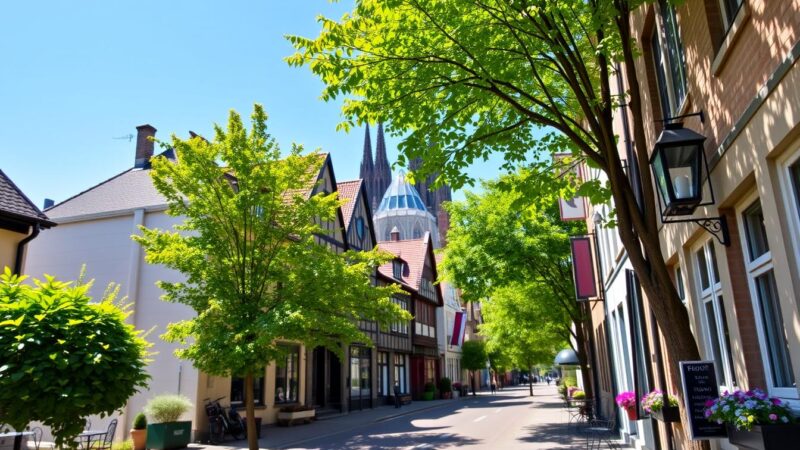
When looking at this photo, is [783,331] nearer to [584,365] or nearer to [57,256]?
[584,365]

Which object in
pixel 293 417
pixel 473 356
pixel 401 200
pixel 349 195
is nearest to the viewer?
pixel 293 417

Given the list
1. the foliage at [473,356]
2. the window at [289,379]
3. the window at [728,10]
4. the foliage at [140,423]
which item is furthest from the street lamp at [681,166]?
the foliage at [473,356]

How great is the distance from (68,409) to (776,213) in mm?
7498

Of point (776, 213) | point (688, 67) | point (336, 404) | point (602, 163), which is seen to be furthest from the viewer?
point (336, 404)

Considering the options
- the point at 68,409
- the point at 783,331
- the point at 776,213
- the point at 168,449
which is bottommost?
the point at 168,449

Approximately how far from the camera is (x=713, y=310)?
21.4ft

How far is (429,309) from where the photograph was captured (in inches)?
1884

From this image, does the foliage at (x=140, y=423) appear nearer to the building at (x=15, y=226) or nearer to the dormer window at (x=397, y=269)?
the building at (x=15, y=226)

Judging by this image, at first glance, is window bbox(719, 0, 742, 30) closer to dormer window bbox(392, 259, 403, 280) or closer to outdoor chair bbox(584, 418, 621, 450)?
outdoor chair bbox(584, 418, 621, 450)

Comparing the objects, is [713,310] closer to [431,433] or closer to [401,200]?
[431,433]

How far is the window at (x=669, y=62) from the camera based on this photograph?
268 inches

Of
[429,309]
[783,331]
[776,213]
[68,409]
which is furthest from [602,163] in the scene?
[429,309]

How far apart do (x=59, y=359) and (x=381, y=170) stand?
141 m

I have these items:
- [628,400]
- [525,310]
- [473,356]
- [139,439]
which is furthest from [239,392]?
[473,356]
